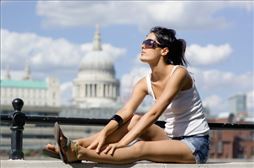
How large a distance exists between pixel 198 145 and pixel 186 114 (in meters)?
0.30

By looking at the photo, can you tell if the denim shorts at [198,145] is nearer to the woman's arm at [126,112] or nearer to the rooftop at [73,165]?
the rooftop at [73,165]

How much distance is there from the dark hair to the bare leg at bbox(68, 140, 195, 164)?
75 cm

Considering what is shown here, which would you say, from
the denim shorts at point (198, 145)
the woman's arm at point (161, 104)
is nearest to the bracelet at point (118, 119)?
the woman's arm at point (161, 104)

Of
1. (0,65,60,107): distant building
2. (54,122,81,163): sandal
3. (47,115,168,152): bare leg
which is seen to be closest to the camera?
(54,122,81,163): sandal

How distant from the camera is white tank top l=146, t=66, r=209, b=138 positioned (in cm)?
645

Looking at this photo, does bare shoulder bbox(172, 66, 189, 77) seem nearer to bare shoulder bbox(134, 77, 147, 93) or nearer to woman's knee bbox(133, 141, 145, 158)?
bare shoulder bbox(134, 77, 147, 93)

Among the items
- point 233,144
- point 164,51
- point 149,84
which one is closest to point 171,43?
point 164,51

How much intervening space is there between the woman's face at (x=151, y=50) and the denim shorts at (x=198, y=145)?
72 cm

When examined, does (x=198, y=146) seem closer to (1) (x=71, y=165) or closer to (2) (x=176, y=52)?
(2) (x=176, y=52)

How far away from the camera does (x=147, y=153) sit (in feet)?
20.0

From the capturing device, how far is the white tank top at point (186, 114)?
6.45 m

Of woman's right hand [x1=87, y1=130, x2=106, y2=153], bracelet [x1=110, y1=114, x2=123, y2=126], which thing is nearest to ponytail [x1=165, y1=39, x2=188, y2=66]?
bracelet [x1=110, y1=114, x2=123, y2=126]

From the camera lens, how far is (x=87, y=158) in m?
5.93

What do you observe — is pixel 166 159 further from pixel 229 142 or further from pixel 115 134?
pixel 229 142
